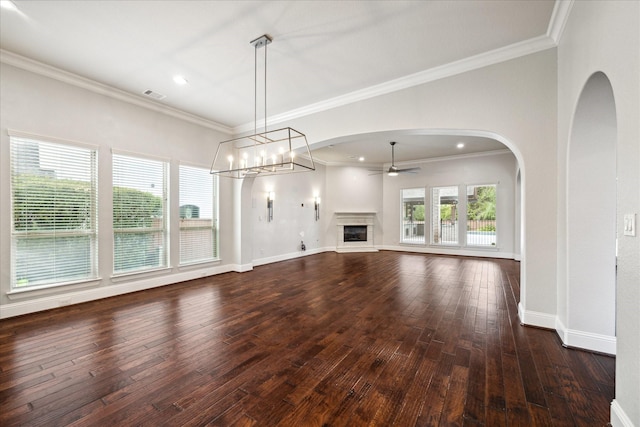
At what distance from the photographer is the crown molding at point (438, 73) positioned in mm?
3145

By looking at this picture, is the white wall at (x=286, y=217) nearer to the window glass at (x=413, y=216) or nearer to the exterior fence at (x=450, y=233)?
the window glass at (x=413, y=216)

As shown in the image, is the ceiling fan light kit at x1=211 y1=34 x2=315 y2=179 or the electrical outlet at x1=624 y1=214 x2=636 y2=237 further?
the ceiling fan light kit at x1=211 y1=34 x2=315 y2=179

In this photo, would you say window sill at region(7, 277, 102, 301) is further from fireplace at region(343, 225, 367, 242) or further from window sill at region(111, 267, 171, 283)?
fireplace at region(343, 225, 367, 242)

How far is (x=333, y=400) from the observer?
6.24ft

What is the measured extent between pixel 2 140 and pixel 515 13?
20.6ft

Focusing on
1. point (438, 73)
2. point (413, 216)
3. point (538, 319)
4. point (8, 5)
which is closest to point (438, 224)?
point (413, 216)

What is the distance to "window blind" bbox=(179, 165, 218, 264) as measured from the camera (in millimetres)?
5445

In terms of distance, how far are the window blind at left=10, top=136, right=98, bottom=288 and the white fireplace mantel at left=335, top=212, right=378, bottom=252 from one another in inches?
280

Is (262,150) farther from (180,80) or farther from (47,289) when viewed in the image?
(47,289)

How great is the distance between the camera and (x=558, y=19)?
2.72 meters

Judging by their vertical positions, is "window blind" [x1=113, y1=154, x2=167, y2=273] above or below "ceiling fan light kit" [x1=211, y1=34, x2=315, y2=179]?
below

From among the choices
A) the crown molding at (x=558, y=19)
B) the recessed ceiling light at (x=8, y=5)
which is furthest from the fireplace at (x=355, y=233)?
the recessed ceiling light at (x=8, y=5)

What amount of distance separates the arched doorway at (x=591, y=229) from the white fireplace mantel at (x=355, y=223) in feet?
23.6

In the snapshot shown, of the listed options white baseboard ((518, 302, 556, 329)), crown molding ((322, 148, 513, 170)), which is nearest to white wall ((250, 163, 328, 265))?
crown molding ((322, 148, 513, 170))
